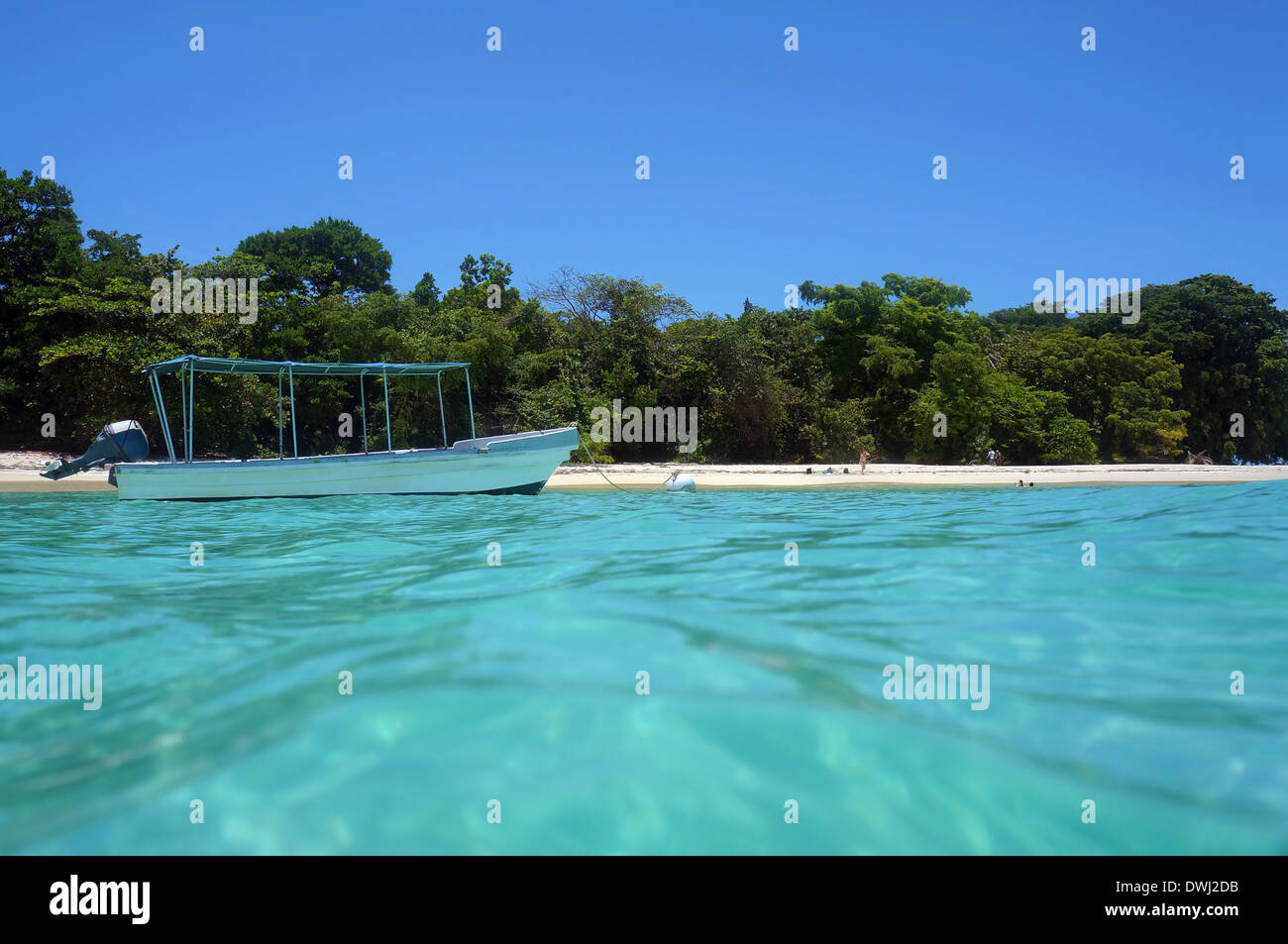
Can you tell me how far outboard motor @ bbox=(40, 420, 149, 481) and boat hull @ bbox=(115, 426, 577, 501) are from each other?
0.59 meters

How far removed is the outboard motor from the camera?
13.7m

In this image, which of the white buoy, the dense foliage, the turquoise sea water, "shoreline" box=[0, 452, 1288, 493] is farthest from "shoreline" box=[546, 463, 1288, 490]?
the turquoise sea water

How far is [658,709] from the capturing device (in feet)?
8.07

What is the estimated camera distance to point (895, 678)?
9.14ft

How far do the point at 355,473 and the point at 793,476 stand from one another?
1144 centimetres

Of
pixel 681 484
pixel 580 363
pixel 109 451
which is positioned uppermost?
pixel 580 363

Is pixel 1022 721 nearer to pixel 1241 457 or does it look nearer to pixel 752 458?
pixel 752 458

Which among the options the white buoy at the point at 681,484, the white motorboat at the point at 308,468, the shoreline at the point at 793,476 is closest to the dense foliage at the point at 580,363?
the shoreline at the point at 793,476

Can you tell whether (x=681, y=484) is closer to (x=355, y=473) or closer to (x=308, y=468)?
(x=355, y=473)

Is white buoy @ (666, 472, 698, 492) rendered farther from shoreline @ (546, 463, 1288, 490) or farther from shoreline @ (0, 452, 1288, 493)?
shoreline @ (0, 452, 1288, 493)

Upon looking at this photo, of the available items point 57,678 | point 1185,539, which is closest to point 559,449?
point 1185,539

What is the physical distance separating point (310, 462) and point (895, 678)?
12.8 m

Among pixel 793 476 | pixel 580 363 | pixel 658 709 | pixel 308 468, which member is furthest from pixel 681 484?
pixel 658 709

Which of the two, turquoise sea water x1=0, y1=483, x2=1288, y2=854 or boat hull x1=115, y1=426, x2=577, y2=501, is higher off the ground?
boat hull x1=115, y1=426, x2=577, y2=501
